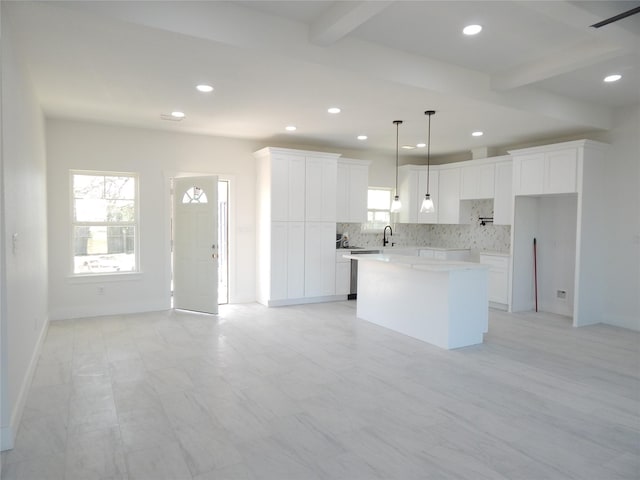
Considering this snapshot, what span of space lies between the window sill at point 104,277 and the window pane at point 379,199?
4336 mm

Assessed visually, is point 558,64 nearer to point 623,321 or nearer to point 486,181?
point 486,181

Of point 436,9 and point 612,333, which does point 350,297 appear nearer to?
Result: point 612,333

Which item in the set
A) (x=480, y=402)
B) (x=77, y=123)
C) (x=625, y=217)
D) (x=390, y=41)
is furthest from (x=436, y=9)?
(x=77, y=123)

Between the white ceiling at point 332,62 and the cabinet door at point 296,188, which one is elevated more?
the white ceiling at point 332,62

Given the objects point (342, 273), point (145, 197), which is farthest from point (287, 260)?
point (145, 197)

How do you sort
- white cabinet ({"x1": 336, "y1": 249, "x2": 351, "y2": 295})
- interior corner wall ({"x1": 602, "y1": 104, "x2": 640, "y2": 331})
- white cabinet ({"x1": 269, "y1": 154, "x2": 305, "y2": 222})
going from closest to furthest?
interior corner wall ({"x1": 602, "y1": 104, "x2": 640, "y2": 331}), white cabinet ({"x1": 269, "y1": 154, "x2": 305, "y2": 222}), white cabinet ({"x1": 336, "y1": 249, "x2": 351, "y2": 295})

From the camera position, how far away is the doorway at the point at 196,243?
616cm

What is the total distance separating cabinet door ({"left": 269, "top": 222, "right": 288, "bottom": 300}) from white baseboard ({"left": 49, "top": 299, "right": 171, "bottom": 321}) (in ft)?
5.25

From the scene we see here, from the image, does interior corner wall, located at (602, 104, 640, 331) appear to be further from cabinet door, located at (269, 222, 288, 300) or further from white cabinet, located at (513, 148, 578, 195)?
cabinet door, located at (269, 222, 288, 300)

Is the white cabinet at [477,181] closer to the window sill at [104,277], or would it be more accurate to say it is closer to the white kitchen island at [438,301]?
the white kitchen island at [438,301]

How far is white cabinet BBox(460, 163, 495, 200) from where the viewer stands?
Answer: 7.08 meters

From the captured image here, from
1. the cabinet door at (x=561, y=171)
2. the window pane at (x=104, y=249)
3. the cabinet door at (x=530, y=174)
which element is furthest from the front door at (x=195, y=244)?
the cabinet door at (x=561, y=171)

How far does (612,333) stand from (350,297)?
3749 mm

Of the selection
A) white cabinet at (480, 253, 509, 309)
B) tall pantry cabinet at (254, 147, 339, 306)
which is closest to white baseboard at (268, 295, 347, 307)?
tall pantry cabinet at (254, 147, 339, 306)
